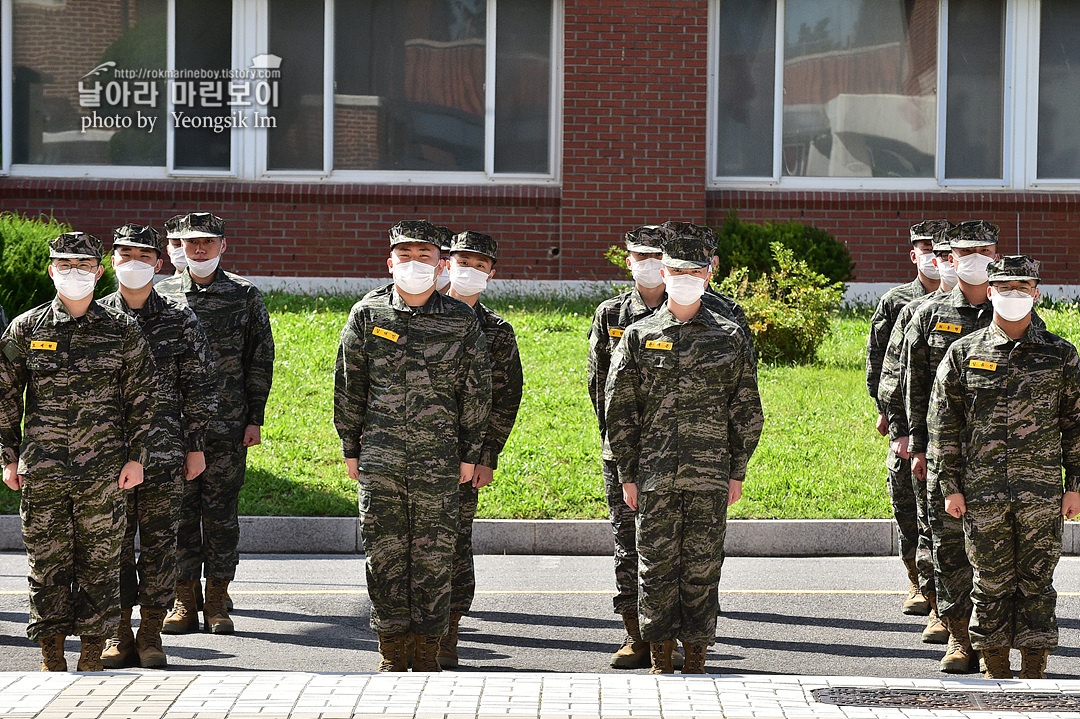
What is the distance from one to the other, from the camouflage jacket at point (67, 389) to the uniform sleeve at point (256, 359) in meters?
1.62

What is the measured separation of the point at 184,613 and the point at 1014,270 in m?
5.05

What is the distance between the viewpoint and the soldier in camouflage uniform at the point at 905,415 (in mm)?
7664

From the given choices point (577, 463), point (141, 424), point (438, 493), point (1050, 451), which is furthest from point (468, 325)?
point (577, 463)

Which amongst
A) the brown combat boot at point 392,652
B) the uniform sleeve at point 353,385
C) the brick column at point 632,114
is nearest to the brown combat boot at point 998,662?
the brown combat boot at point 392,652

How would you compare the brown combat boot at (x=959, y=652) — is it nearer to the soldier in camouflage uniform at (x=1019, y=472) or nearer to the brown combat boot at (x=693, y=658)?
the soldier in camouflage uniform at (x=1019, y=472)

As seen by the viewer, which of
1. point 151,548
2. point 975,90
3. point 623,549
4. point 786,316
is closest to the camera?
point 151,548

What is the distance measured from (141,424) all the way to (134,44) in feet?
42.3

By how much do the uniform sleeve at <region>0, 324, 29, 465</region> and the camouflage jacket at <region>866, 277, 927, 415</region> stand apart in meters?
5.10

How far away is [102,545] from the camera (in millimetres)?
6547

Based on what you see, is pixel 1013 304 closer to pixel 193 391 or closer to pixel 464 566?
pixel 464 566

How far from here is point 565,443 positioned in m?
11.8

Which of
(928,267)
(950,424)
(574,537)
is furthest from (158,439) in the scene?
(928,267)

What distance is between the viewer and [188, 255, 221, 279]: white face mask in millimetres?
8102

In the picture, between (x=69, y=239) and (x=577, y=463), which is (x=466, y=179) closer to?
(x=577, y=463)
